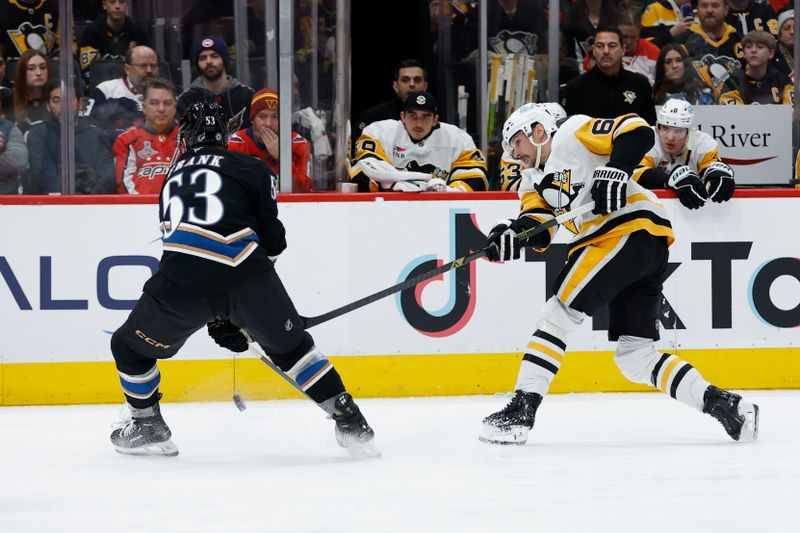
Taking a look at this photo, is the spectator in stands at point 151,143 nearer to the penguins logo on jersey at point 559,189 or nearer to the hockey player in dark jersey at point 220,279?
the hockey player in dark jersey at point 220,279

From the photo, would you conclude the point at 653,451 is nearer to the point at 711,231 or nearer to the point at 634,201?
the point at 634,201

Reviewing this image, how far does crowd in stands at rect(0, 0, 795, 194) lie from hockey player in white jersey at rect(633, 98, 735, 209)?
19.8 inches

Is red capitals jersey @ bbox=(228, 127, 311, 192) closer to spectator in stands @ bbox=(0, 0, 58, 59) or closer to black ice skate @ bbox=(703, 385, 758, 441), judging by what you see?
spectator in stands @ bbox=(0, 0, 58, 59)

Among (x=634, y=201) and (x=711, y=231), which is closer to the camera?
(x=634, y=201)

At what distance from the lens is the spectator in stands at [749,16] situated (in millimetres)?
5789

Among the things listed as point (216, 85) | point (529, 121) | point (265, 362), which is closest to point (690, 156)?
point (529, 121)

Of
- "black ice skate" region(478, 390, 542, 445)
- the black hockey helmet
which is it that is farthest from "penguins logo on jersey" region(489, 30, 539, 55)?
the black hockey helmet

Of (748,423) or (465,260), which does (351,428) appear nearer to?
(465,260)

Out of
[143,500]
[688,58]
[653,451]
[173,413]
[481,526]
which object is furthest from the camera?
[688,58]

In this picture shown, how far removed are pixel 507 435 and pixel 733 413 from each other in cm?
66

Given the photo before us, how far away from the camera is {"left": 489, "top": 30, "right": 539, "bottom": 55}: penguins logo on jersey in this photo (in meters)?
5.55

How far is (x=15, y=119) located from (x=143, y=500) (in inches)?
92.3

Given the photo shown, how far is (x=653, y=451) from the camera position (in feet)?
11.8

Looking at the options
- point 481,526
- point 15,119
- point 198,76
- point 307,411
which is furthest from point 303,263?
point 481,526
